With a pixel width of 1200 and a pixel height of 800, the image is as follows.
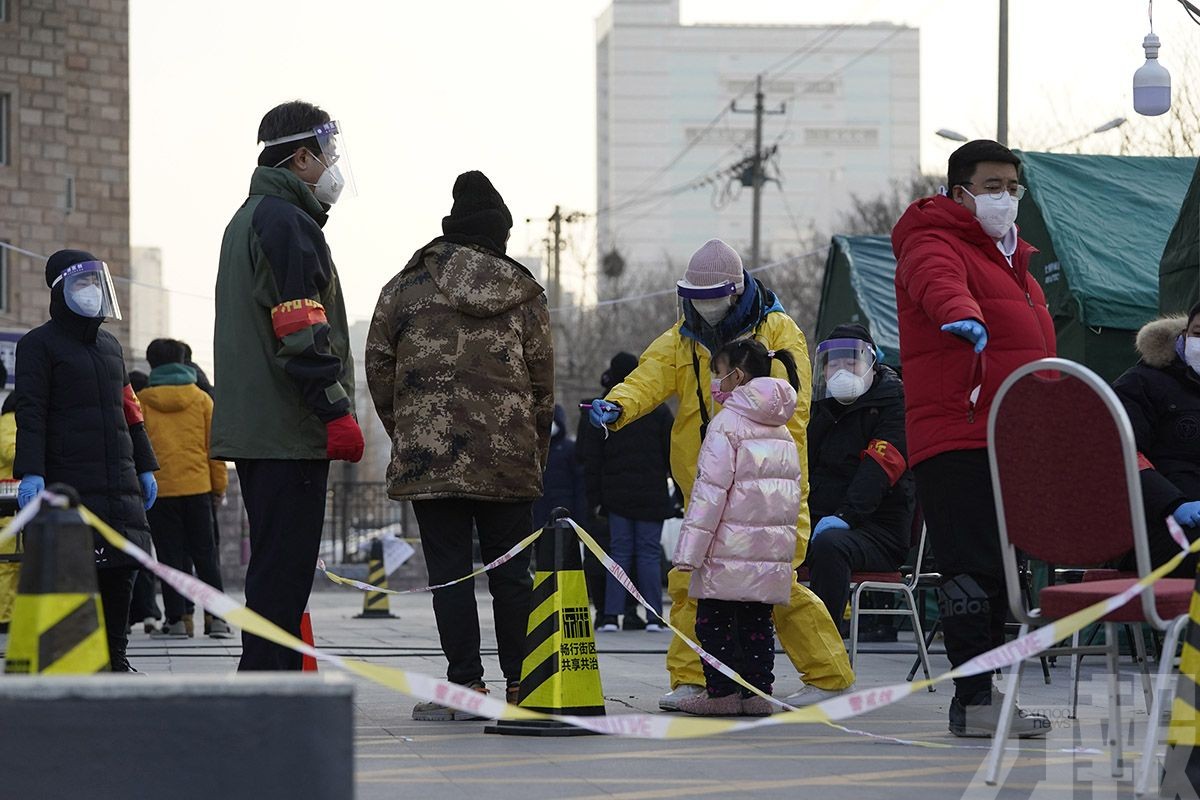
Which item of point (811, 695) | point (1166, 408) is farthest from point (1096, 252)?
point (811, 695)

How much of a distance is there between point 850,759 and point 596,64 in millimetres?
145673

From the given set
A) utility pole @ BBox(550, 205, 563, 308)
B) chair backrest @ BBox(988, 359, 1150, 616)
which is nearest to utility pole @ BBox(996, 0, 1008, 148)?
chair backrest @ BBox(988, 359, 1150, 616)

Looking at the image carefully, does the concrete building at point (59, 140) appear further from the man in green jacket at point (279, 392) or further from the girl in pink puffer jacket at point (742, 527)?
the man in green jacket at point (279, 392)

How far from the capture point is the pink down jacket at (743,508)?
24.5 ft

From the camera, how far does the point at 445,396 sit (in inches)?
291

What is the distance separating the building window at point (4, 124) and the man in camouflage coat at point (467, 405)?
93.1ft

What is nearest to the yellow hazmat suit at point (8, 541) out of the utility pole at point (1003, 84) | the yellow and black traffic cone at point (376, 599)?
the yellow and black traffic cone at point (376, 599)

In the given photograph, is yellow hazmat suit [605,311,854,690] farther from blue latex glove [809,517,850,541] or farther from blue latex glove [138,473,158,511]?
blue latex glove [138,473,158,511]

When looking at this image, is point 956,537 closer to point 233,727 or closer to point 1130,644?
point 233,727

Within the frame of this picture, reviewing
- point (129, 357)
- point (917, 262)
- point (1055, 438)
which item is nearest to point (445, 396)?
point (917, 262)

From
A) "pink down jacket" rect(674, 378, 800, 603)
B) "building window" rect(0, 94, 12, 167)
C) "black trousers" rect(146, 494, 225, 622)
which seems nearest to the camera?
"pink down jacket" rect(674, 378, 800, 603)

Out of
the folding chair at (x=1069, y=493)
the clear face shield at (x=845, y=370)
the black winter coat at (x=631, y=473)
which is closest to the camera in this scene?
the folding chair at (x=1069, y=493)

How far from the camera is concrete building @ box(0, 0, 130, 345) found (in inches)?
1330

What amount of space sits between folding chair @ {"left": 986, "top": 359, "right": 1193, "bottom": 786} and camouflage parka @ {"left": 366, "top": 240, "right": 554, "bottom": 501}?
8.13 feet
